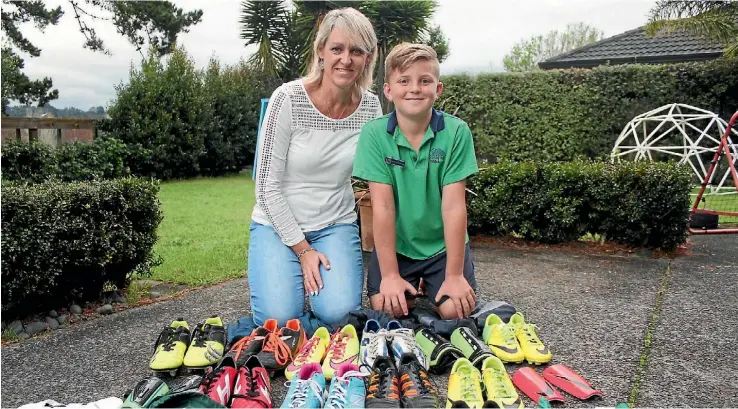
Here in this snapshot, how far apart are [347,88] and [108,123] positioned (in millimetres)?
11358

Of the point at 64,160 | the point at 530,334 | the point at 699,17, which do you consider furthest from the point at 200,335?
the point at 699,17

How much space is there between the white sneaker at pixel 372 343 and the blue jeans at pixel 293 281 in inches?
9.2

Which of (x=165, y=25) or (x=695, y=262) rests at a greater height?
(x=165, y=25)

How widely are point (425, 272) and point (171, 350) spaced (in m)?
1.28

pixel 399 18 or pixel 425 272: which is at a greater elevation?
pixel 399 18

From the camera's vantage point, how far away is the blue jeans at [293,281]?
2.78 meters

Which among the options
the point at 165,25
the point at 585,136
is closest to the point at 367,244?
the point at 585,136

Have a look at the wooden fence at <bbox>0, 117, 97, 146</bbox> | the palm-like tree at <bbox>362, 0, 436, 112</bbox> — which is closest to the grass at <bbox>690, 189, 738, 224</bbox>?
the palm-like tree at <bbox>362, 0, 436, 112</bbox>

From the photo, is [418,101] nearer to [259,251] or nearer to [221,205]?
[259,251]

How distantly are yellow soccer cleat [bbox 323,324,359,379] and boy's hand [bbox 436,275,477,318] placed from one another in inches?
19.1

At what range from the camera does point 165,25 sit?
15.3 m

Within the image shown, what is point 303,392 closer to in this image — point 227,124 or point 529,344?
point 529,344

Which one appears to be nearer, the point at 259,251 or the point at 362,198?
Answer: the point at 259,251

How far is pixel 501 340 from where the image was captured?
2.49 meters
